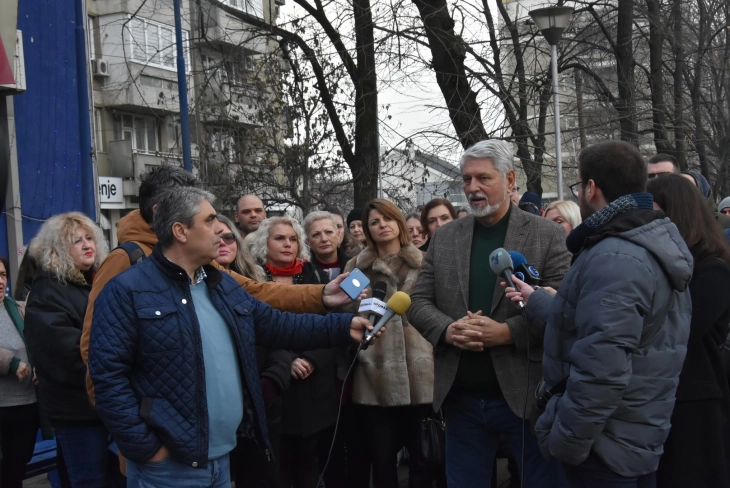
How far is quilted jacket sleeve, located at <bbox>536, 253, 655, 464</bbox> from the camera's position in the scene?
3.09m

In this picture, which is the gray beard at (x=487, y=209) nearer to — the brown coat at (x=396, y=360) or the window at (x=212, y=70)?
the brown coat at (x=396, y=360)

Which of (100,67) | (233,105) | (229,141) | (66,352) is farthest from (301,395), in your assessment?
(100,67)

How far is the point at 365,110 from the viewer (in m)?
11.6

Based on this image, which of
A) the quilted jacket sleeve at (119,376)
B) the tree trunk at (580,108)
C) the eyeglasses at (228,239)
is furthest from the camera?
the tree trunk at (580,108)

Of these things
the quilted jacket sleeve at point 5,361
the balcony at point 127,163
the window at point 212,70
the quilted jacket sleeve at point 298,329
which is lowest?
the quilted jacket sleeve at point 5,361

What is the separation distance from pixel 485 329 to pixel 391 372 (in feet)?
5.28

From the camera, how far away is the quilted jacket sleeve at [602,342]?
309cm

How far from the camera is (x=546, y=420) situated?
339 cm

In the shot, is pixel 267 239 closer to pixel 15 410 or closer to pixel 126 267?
pixel 126 267

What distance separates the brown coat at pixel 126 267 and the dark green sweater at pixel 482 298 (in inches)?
31.6

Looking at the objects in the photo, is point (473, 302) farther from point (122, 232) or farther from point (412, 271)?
point (122, 232)

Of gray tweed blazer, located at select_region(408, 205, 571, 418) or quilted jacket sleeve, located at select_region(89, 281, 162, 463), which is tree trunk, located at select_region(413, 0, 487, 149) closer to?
gray tweed blazer, located at select_region(408, 205, 571, 418)

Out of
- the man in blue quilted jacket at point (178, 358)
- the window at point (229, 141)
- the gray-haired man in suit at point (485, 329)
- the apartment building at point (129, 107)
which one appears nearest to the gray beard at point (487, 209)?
the gray-haired man in suit at point (485, 329)

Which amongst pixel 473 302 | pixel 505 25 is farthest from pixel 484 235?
pixel 505 25
